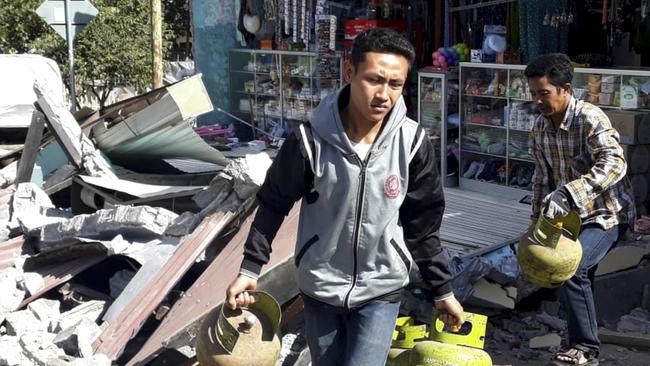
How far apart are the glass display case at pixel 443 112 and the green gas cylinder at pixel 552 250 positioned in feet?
17.4

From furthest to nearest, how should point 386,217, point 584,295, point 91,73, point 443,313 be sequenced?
point 91,73
point 584,295
point 443,313
point 386,217

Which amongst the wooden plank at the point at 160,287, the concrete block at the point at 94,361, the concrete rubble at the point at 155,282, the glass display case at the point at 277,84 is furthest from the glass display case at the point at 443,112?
the concrete block at the point at 94,361

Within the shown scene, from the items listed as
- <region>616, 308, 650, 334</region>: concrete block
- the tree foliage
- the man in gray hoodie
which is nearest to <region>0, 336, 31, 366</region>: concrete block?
the man in gray hoodie

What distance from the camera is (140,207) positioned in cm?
662

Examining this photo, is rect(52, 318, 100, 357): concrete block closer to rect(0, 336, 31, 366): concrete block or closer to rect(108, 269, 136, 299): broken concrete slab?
rect(0, 336, 31, 366): concrete block

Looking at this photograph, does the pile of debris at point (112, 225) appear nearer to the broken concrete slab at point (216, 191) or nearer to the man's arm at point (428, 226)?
the broken concrete slab at point (216, 191)

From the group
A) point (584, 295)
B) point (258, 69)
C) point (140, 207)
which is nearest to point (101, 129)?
point (140, 207)

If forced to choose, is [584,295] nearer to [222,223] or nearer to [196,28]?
[222,223]

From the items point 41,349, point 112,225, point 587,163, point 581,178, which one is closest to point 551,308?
point 587,163

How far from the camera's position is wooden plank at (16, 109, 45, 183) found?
8.32m

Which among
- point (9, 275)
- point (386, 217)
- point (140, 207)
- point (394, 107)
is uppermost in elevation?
point (394, 107)

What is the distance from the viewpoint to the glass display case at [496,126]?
932 cm

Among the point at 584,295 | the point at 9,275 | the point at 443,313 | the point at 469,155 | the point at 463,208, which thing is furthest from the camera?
the point at 469,155

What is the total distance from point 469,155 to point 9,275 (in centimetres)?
533
